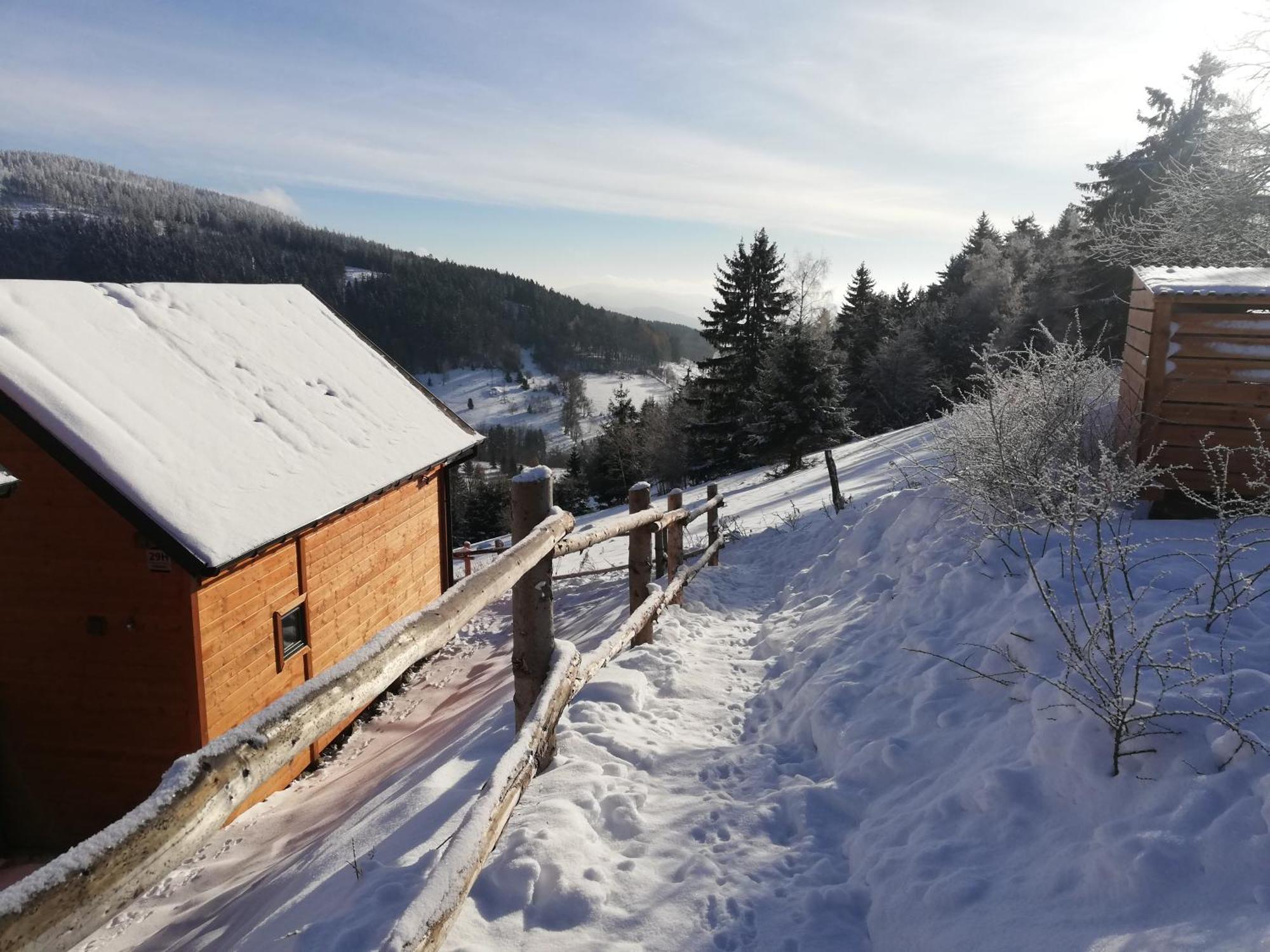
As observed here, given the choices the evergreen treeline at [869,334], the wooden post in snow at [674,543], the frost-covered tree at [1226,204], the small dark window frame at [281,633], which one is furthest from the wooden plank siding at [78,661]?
the frost-covered tree at [1226,204]

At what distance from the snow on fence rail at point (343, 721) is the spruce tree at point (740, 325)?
91.4 ft

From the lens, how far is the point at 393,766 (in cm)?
570

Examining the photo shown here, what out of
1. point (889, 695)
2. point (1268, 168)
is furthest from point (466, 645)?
point (1268, 168)

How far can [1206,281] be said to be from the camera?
6223 millimetres

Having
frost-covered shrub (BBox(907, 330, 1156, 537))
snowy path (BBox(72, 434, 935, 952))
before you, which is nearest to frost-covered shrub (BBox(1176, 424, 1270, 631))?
frost-covered shrub (BBox(907, 330, 1156, 537))

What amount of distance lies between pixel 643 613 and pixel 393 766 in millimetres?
2392

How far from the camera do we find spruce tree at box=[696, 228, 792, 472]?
31.6m

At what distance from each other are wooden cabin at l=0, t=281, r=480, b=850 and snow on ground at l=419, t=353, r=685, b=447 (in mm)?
93348

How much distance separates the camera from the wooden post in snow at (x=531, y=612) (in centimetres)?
341

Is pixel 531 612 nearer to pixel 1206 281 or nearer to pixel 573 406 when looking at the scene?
pixel 1206 281

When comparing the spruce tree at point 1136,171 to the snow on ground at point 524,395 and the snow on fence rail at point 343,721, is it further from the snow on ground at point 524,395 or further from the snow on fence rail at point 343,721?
the snow on ground at point 524,395

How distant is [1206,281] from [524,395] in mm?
125798

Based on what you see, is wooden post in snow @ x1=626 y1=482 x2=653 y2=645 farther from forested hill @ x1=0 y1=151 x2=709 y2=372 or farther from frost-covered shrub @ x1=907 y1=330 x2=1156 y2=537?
forested hill @ x1=0 y1=151 x2=709 y2=372

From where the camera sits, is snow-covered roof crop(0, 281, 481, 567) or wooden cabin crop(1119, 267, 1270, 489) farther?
snow-covered roof crop(0, 281, 481, 567)
